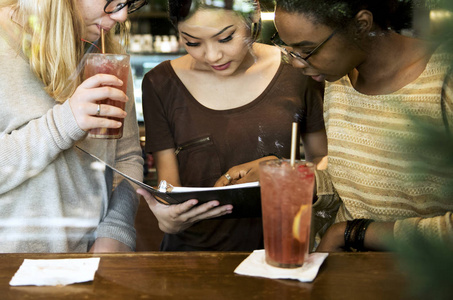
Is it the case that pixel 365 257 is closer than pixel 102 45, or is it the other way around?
pixel 365 257

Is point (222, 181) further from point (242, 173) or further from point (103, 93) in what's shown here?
point (103, 93)

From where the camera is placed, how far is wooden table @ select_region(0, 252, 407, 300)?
836 mm

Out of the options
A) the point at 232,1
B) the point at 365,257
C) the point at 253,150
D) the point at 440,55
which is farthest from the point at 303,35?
the point at 440,55

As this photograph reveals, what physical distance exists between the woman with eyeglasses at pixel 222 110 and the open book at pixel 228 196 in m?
0.06

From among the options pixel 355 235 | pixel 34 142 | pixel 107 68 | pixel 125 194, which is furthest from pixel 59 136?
pixel 355 235

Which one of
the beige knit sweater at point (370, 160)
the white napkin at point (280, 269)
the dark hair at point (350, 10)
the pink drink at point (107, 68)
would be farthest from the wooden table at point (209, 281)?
the dark hair at point (350, 10)

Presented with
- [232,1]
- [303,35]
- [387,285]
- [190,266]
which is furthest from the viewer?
[232,1]

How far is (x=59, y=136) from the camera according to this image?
1253 mm

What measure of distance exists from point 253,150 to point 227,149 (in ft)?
0.23

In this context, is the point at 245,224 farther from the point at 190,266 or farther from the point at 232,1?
the point at 232,1

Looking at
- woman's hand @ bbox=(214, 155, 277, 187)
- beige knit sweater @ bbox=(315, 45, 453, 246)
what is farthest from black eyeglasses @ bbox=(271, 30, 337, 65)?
woman's hand @ bbox=(214, 155, 277, 187)

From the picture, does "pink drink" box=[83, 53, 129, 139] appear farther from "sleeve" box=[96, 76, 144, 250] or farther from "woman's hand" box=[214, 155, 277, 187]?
"woman's hand" box=[214, 155, 277, 187]

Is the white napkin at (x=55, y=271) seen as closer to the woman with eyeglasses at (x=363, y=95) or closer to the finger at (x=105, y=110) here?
the finger at (x=105, y=110)

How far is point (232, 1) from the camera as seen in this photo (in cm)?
135
